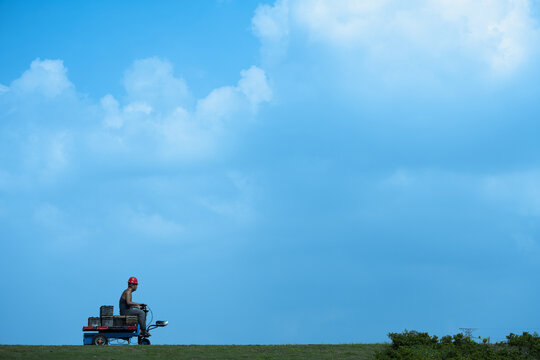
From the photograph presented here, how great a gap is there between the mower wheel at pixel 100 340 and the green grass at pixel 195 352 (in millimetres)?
2628

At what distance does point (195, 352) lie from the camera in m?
16.8

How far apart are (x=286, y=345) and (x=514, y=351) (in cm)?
655

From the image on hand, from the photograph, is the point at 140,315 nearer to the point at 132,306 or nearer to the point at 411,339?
the point at 132,306

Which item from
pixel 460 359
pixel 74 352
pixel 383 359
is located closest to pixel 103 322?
pixel 74 352

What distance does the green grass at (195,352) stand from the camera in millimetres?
15758

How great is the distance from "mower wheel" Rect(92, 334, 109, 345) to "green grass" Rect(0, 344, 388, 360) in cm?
263

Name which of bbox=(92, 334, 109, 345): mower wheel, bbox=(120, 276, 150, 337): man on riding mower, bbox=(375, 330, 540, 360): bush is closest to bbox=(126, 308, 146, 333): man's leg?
bbox=(120, 276, 150, 337): man on riding mower

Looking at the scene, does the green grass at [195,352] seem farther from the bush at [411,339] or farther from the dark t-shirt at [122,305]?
the dark t-shirt at [122,305]

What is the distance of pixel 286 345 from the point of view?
18.7 meters

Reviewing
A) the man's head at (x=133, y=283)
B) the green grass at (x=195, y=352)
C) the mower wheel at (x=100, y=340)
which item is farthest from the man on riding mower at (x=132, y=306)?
the green grass at (x=195, y=352)

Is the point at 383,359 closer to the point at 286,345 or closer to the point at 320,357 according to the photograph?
the point at 320,357

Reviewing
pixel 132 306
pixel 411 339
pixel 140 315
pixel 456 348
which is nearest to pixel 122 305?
pixel 132 306

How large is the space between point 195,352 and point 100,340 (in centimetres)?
510

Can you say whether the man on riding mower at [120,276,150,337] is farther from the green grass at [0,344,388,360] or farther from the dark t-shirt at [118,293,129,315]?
the green grass at [0,344,388,360]
